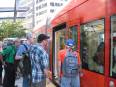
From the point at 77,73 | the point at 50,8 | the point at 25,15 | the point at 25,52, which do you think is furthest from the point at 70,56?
the point at 50,8

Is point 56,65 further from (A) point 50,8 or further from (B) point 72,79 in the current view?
(A) point 50,8

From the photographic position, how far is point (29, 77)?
953 cm

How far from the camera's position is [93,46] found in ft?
30.4

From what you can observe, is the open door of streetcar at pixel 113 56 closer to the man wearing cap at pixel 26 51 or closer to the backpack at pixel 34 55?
the backpack at pixel 34 55

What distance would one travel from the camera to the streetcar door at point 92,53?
857cm

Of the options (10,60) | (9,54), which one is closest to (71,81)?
(10,60)

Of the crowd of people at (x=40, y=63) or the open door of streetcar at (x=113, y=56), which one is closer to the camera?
the open door of streetcar at (x=113, y=56)

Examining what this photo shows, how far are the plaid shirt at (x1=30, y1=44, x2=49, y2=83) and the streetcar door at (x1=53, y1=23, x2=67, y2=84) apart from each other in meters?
3.95

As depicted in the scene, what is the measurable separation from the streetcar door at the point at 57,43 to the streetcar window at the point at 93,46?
2.62 m

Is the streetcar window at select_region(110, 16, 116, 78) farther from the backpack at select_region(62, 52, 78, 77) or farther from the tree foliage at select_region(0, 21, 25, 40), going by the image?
the tree foliage at select_region(0, 21, 25, 40)

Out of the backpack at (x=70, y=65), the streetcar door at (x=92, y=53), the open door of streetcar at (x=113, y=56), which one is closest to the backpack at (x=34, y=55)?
the streetcar door at (x=92, y=53)

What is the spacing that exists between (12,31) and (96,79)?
2104 inches

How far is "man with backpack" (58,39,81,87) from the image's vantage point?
10.2m

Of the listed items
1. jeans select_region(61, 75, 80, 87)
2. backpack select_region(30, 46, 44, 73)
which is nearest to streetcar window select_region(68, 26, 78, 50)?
jeans select_region(61, 75, 80, 87)
